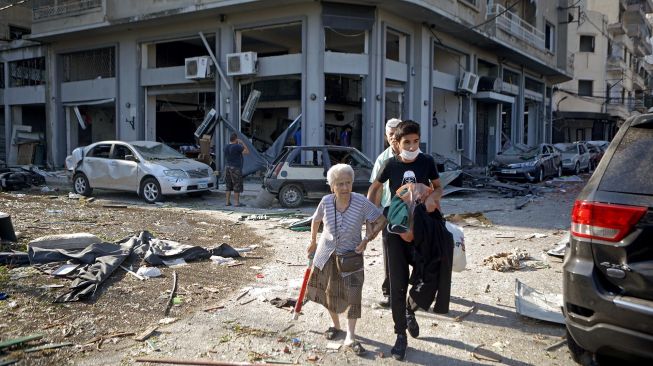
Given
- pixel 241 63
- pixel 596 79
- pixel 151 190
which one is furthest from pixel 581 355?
pixel 596 79

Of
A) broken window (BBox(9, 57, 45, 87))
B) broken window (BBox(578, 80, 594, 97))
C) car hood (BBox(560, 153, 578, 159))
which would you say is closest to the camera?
car hood (BBox(560, 153, 578, 159))

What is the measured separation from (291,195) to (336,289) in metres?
8.51

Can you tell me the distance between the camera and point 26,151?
83.4ft

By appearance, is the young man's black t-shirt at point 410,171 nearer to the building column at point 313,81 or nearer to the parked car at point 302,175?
the parked car at point 302,175

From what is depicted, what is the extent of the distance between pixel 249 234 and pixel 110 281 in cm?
350

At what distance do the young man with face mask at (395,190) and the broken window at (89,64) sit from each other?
2129 cm

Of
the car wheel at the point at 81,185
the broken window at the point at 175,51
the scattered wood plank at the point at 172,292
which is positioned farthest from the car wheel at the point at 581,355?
the broken window at the point at 175,51

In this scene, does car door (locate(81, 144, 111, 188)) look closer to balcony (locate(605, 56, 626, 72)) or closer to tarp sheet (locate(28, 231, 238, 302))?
tarp sheet (locate(28, 231, 238, 302))

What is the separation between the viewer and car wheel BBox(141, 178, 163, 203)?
13.3 m

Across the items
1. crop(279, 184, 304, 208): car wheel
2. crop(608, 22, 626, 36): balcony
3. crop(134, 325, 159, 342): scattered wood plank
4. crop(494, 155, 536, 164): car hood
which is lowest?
crop(134, 325, 159, 342): scattered wood plank

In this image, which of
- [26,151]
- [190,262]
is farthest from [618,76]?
[190,262]

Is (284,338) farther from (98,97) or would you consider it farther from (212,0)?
(98,97)

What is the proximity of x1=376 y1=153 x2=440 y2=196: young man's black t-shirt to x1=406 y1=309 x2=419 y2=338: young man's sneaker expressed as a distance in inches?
38.4

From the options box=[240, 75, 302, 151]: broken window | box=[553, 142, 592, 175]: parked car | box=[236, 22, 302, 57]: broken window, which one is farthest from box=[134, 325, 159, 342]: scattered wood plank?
box=[553, 142, 592, 175]: parked car
